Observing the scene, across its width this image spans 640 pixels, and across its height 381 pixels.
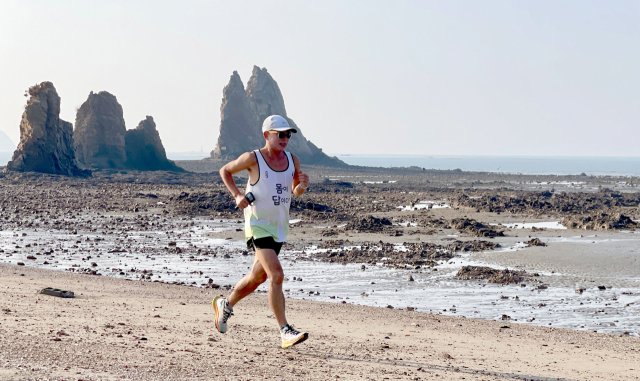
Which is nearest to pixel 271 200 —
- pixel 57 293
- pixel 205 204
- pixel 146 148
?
pixel 57 293

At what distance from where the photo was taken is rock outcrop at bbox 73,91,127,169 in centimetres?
7656

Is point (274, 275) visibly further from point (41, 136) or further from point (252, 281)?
point (41, 136)

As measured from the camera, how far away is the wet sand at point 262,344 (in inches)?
211

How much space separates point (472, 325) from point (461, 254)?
9531 mm

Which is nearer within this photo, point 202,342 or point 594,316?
point 202,342

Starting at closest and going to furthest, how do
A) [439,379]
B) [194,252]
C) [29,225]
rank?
1. [439,379]
2. [194,252]
3. [29,225]

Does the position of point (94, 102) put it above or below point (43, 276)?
above

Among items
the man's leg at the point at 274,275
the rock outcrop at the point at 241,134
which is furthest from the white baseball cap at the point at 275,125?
the rock outcrop at the point at 241,134

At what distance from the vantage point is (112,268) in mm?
14250

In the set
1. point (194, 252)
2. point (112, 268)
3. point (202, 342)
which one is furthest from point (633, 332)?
point (194, 252)

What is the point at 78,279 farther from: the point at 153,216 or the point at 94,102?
the point at 94,102

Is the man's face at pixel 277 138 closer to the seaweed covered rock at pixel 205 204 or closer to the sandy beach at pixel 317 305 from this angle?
the sandy beach at pixel 317 305

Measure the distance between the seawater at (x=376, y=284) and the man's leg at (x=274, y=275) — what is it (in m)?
1.94

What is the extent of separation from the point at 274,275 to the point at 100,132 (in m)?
76.1
